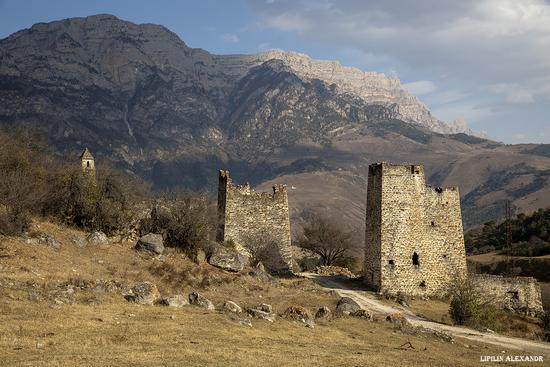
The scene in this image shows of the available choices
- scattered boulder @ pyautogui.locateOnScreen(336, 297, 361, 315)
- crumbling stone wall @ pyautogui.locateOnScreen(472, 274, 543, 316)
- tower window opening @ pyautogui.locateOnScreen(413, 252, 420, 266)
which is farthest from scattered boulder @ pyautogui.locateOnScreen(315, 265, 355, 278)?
scattered boulder @ pyautogui.locateOnScreen(336, 297, 361, 315)

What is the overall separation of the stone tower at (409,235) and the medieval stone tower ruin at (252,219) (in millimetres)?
5827

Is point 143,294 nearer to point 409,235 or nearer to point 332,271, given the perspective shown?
point 409,235

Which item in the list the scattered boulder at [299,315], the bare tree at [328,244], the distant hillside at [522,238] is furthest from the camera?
the distant hillside at [522,238]

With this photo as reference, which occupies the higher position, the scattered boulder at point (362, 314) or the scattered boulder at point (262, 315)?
the scattered boulder at point (262, 315)

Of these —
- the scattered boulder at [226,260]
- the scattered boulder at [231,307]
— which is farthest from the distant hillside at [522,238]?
the scattered boulder at [231,307]

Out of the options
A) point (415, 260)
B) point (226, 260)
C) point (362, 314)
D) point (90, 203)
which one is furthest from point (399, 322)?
point (90, 203)

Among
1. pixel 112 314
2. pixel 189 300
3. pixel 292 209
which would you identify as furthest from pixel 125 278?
pixel 292 209

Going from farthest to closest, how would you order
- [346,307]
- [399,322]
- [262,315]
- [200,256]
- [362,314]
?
[200,256], [346,307], [362,314], [399,322], [262,315]

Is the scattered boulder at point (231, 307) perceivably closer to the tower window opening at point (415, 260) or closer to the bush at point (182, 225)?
the bush at point (182, 225)

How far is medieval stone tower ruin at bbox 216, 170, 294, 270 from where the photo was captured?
37.2 m

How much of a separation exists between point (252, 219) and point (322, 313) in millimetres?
14310

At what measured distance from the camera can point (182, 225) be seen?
99.8 ft

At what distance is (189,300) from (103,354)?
804 centimetres

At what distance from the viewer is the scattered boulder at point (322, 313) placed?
23952mm
